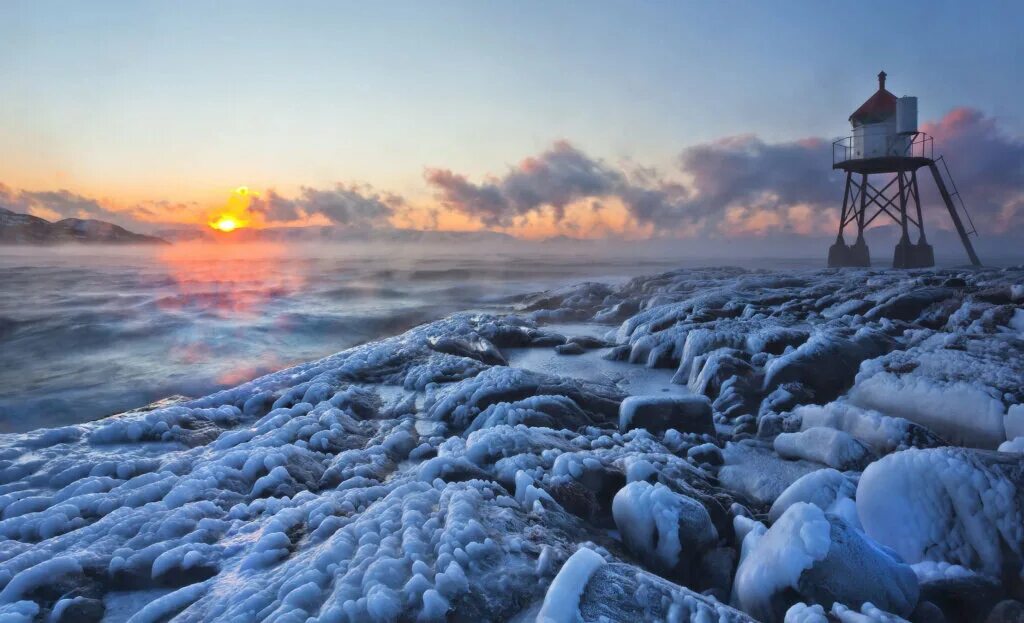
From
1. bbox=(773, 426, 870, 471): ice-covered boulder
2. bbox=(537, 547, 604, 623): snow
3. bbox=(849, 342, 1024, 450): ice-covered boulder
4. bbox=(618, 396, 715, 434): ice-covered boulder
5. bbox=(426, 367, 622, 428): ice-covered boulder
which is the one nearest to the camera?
bbox=(537, 547, 604, 623): snow

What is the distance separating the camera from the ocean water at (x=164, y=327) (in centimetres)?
1042

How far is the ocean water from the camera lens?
10.4 meters

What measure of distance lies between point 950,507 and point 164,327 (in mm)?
18790

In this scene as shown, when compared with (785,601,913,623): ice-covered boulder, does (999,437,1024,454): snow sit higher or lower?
higher

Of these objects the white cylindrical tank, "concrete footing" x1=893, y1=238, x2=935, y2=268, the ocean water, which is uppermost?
the white cylindrical tank

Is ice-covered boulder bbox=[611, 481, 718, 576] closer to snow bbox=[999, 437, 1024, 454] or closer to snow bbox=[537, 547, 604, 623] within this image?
snow bbox=[537, 547, 604, 623]

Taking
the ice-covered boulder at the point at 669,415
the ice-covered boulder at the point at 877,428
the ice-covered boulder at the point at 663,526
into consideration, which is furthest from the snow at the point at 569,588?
the ice-covered boulder at the point at 877,428

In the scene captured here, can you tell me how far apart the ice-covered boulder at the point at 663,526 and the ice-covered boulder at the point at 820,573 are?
0.34 meters

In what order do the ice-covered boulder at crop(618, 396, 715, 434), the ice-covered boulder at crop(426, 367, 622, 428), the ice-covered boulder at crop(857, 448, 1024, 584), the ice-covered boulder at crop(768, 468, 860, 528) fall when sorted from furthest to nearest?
the ice-covered boulder at crop(426, 367, 622, 428) → the ice-covered boulder at crop(618, 396, 715, 434) → the ice-covered boulder at crop(768, 468, 860, 528) → the ice-covered boulder at crop(857, 448, 1024, 584)

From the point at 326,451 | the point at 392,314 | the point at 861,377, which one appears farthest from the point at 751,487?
the point at 392,314

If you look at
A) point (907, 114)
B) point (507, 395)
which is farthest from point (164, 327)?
point (907, 114)

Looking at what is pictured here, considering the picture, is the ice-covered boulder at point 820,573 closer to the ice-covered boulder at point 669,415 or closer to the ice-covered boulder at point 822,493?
the ice-covered boulder at point 822,493

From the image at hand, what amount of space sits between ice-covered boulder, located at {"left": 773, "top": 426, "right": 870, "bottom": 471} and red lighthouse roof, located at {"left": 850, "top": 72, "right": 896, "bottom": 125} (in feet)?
73.2

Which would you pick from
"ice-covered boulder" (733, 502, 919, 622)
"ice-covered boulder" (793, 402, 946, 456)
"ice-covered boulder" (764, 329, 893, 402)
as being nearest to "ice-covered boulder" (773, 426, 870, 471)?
"ice-covered boulder" (793, 402, 946, 456)
